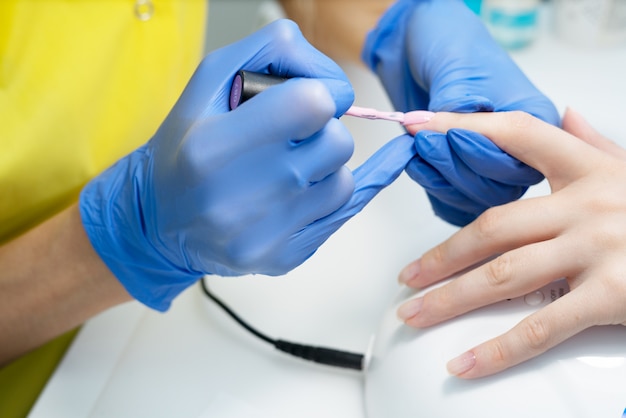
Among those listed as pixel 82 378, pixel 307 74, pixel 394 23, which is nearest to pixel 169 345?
pixel 82 378

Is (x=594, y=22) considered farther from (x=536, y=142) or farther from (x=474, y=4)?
(x=536, y=142)

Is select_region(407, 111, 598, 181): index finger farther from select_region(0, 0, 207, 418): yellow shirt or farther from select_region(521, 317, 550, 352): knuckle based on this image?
select_region(0, 0, 207, 418): yellow shirt

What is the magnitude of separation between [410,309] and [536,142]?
214mm

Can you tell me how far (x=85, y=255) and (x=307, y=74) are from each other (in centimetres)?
34

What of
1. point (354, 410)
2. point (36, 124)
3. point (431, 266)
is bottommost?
point (354, 410)

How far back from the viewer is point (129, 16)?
0.87m

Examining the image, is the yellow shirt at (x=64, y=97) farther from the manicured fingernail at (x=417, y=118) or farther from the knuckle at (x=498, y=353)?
the knuckle at (x=498, y=353)

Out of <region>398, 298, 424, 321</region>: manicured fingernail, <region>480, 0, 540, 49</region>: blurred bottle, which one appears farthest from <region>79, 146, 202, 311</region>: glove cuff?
<region>480, 0, 540, 49</region>: blurred bottle

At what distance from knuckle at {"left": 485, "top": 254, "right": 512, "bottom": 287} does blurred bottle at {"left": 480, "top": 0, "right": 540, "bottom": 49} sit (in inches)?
27.1

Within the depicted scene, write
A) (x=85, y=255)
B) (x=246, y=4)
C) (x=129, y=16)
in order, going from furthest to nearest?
(x=246, y=4), (x=129, y=16), (x=85, y=255)

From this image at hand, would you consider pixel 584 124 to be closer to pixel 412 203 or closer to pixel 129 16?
pixel 412 203

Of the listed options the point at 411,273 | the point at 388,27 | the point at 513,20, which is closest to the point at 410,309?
the point at 411,273

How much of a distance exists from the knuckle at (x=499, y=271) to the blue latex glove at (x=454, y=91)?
0.33 ft

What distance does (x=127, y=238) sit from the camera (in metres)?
0.68
